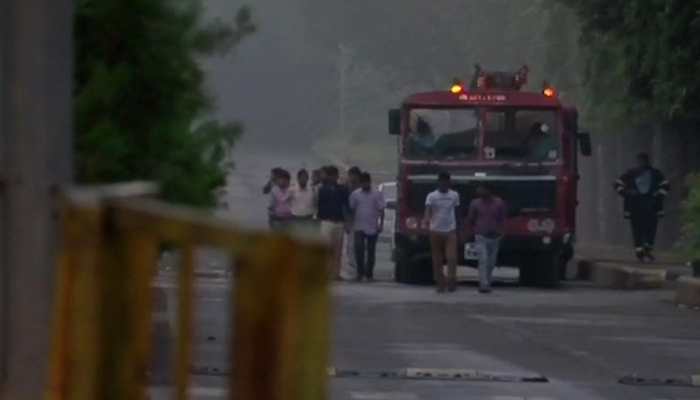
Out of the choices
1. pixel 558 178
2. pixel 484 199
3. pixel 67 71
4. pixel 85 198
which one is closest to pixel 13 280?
Answer: pixel 67 71

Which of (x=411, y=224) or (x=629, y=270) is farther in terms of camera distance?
(x=629, y=270)

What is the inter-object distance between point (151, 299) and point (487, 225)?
22.2 m

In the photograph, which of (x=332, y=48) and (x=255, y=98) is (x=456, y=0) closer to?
(x=332, y=48)

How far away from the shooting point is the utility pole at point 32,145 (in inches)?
298

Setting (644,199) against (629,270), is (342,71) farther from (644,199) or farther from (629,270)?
(629,270)

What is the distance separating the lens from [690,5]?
93.4 feet

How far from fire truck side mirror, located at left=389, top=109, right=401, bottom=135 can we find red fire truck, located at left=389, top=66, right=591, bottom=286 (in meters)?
0.02

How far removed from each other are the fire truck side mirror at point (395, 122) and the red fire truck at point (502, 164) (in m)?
0.02

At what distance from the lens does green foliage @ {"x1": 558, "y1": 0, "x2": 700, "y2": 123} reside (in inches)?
1137

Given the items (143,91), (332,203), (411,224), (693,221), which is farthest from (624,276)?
(143,91)

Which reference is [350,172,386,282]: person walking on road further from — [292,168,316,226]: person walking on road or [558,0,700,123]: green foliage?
[558,0,700,123]: green foliage

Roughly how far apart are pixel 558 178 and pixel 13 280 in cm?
2138

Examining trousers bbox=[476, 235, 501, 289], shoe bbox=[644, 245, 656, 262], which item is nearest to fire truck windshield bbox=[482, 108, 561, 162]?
trousers bbox=[476, 235, 501, 289]

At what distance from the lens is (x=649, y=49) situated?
30.0 m
